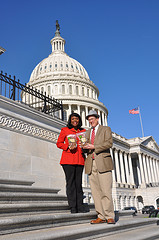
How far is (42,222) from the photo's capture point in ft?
13.0

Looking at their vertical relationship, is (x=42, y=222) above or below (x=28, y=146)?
below

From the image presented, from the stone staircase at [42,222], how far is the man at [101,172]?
295 millimetres

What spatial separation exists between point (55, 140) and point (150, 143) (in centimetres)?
6122

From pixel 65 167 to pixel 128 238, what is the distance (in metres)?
1.95

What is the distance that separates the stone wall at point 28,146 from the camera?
7.60 m

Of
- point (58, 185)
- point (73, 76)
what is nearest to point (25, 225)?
point (58, 185)

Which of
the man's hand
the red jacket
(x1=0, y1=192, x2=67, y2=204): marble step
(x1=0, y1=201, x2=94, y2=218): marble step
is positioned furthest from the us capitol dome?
the man's hand

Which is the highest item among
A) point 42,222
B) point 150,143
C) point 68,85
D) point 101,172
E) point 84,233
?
point 68,85

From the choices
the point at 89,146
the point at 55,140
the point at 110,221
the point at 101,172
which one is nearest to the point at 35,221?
the point at 110,221

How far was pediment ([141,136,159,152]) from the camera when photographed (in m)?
62.6

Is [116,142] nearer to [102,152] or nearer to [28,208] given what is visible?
[102,152]

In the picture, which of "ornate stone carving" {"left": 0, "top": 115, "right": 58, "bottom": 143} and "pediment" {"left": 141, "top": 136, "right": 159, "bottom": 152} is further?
"pediment" {"left": 141, "top": 136, "right": 159, "bottom": 152}

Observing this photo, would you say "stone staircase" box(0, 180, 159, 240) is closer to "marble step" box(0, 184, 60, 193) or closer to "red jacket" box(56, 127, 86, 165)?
"marble step" box(0, 184, 60, 193)

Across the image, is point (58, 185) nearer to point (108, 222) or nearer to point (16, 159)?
point (16, 159)
